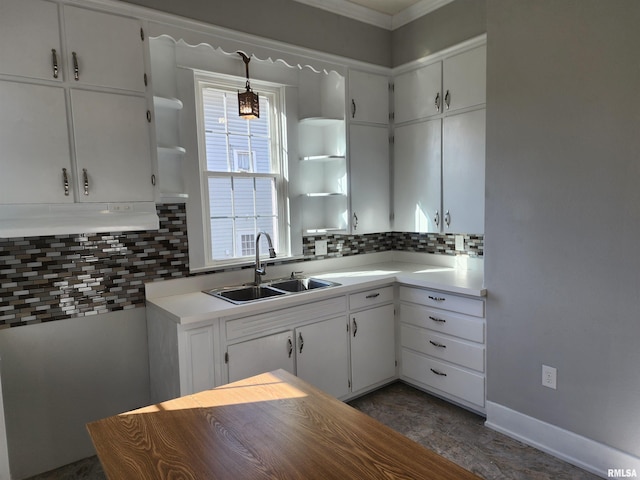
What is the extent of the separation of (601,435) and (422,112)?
2381 millimetres

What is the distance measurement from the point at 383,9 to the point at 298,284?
2282 millimetres

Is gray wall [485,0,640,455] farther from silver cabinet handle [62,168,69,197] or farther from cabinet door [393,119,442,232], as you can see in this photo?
silver cabinet handle [62,168,69,197]

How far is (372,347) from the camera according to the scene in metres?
3.05

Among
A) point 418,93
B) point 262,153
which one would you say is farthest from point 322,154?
point 418,93

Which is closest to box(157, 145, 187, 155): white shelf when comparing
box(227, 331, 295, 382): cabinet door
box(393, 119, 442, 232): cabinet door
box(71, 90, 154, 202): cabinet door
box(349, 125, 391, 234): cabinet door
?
box(71, 90, 154, 202): cabinet door

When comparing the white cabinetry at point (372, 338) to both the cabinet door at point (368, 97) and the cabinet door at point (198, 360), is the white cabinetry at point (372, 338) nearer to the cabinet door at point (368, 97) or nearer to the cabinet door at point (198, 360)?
the cabinet door at point (198, 360)

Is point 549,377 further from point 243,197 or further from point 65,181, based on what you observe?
point 65,181

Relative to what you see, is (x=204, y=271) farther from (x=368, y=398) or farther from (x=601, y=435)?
(x=601, y=435)

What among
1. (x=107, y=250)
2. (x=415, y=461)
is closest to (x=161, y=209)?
(x=107, y=250)

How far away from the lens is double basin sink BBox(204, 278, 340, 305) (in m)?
2.74

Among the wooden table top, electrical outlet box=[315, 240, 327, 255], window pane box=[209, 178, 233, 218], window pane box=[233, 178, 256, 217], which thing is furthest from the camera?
electrical outlet box=[315, 240, 327, 255]

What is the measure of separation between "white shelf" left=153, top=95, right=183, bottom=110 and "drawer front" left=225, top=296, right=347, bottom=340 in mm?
1329

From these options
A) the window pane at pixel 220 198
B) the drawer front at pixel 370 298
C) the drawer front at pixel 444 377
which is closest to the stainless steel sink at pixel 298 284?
A: the drawer front at pixel 370 298

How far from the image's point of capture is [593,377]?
215cm
